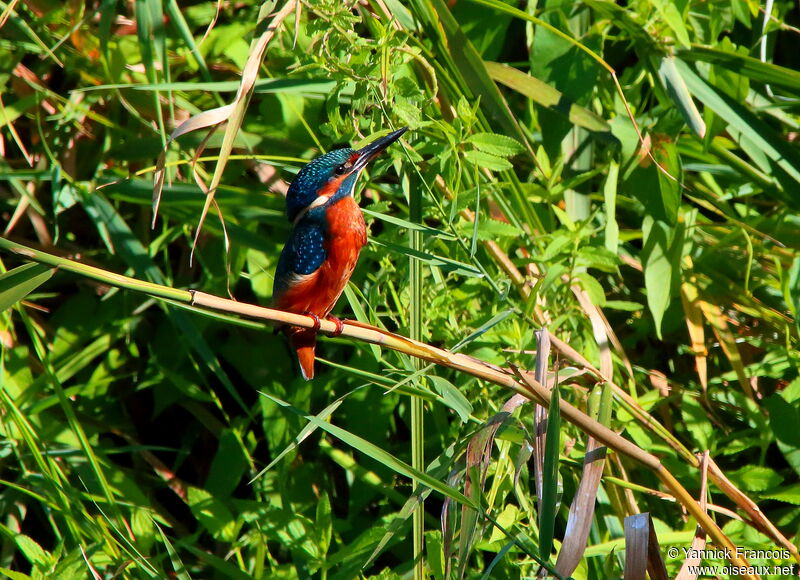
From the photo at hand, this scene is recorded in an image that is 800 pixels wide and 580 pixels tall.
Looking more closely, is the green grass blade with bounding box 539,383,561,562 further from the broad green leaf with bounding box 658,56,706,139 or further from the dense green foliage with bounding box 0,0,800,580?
the broad green leaf with bounding box 658,56,706,139

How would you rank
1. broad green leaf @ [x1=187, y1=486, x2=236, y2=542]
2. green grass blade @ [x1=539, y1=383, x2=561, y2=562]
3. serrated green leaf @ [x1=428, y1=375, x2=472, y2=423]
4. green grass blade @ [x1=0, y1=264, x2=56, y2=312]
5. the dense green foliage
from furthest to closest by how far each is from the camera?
1. broad green leaf @ [x1=187, y1=486, x2=236, y2=542]
2. the dense green foliage
3. serrated green leaf @ [x1=428, y1=375, x2=472, y2=423]
4. green grass blade @ [x1=539, y1=383, x2=561, y2=562]
5. green grass blade @ [x1=0, y1=264, x2=56, y2=312]

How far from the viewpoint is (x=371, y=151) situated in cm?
199

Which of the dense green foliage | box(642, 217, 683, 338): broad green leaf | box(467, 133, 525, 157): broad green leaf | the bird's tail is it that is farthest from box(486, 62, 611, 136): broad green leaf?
the bird's tail

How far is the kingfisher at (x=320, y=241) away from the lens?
200 centimetres

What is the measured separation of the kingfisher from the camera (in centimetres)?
200

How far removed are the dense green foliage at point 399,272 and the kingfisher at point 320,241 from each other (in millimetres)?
89

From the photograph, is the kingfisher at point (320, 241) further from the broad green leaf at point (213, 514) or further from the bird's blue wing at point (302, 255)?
the broad green leaf at point (213, 514)

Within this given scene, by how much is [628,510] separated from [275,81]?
149 cm

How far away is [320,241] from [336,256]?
0.07 m

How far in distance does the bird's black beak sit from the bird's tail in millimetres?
435

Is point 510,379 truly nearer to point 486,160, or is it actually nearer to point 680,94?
point 486,160

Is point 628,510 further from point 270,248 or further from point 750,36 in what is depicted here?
point 750,36

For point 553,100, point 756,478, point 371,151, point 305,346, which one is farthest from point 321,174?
point 756,478

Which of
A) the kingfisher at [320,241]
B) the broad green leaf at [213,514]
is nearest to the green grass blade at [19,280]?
the kingfisher at [320,241]
